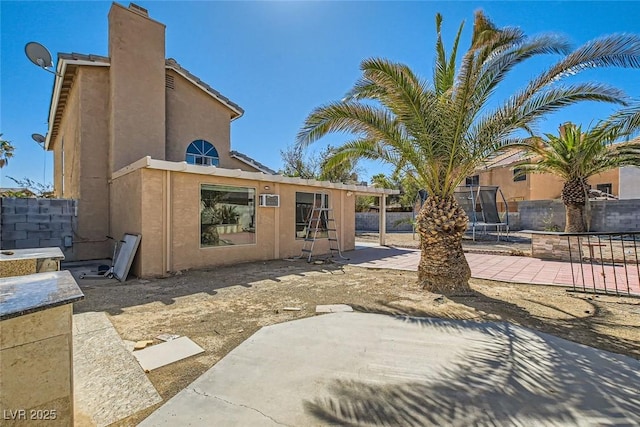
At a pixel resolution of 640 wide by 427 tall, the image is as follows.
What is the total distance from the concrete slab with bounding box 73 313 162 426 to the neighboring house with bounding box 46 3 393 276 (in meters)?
Result: 4.45

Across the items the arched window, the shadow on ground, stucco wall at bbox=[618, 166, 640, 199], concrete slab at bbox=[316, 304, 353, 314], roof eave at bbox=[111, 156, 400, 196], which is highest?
the arched window

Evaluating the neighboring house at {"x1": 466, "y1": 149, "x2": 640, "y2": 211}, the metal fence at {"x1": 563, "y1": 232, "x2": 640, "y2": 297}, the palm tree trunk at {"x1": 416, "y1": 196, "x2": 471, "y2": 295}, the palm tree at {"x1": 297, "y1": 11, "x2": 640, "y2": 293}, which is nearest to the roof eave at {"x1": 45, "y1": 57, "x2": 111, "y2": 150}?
the palm tree at {"x1": 297, "y1": 11, "x2": 640, "y2": 293}

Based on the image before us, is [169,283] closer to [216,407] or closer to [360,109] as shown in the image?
[216,407]

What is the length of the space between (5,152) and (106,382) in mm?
32263

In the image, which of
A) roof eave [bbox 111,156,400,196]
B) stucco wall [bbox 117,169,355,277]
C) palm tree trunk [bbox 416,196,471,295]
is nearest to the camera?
palm tree trunk [bbox 416,196,471,295]

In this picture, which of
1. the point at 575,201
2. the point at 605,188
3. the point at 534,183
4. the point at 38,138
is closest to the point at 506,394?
the point at 575,201

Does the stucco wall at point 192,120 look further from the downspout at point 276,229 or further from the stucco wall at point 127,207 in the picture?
the downspout at point 276,229

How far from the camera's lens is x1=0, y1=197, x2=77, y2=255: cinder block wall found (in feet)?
29.4

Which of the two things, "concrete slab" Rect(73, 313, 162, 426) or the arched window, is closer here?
"concrete slab" Rect(73, 313, 162, 426)

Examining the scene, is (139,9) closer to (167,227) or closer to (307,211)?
(167,227)

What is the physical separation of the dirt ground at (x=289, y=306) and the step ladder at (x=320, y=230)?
10.9 ft

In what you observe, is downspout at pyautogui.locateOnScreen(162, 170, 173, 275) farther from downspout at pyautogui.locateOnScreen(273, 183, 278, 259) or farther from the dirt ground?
downspout at pyautogui.locateOnScreen(273, 183, 278, 259)

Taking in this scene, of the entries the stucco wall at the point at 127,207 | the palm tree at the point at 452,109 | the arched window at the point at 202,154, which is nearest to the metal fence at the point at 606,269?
the palm tree at the point at 452,109

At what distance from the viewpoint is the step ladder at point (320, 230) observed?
11.3 m
